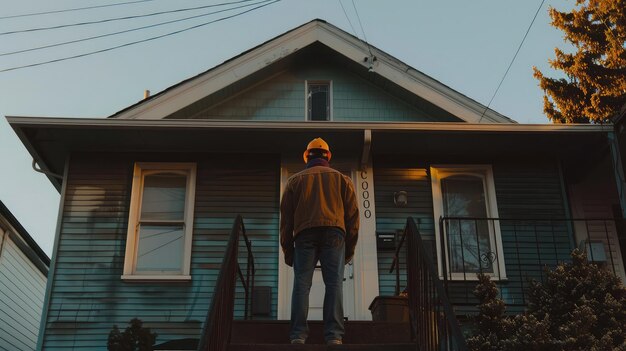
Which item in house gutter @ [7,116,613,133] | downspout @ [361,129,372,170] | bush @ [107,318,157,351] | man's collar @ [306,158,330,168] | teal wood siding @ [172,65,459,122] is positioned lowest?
bush @ [107,318,157,351]

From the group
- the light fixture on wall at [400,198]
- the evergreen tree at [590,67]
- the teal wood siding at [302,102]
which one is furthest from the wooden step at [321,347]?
the evergreen tree at [590,67]

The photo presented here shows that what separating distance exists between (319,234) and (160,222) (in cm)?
427

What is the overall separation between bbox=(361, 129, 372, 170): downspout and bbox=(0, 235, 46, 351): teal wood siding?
616 cm

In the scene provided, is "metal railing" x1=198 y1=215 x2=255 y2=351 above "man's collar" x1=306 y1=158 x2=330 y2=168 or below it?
below

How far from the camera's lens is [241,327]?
657cm

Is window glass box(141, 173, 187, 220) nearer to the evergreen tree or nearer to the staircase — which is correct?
the staircase

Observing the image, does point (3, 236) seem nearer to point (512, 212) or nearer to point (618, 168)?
point (512, 212)

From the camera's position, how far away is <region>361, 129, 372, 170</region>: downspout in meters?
9.34

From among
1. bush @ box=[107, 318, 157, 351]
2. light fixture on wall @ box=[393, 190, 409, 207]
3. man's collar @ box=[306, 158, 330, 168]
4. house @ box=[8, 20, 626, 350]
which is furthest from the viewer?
light fixture on wall @ box=[393, 190, 409, 207]

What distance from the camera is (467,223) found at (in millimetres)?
9883

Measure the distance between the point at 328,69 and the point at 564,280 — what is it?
16.4 feet

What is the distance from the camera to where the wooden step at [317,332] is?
6.51 m

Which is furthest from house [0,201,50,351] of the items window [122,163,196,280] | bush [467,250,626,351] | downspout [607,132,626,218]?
downspout [607,132,626,218]

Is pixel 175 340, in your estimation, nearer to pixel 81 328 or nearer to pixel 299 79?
pixel 81 328
